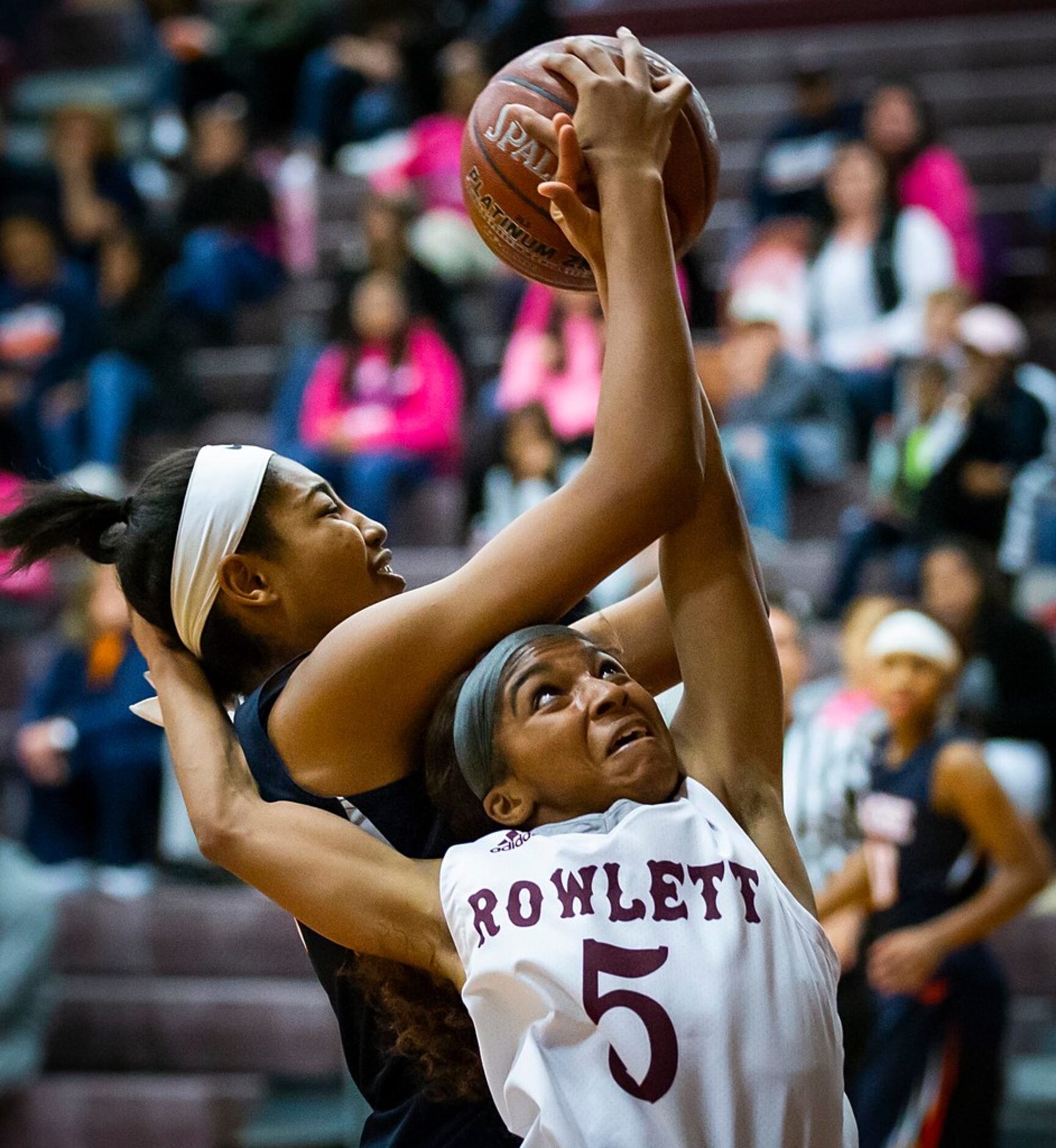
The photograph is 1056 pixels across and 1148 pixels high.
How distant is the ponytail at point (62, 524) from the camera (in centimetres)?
224

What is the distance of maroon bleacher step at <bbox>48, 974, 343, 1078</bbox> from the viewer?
19.7ft

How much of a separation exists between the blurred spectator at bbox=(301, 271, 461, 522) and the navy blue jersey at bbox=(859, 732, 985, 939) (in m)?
3.11

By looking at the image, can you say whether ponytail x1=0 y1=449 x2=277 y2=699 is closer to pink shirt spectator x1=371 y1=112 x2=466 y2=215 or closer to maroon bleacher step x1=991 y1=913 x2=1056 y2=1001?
maroon bleacher step x1=991 y1=913 x2=1056 y2=1001

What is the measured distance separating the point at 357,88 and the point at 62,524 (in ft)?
25.0

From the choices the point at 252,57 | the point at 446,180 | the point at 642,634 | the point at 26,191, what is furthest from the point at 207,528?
the point at 252,57

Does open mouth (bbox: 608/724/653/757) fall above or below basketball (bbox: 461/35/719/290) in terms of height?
below

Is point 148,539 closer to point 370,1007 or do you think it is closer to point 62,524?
point 62,524

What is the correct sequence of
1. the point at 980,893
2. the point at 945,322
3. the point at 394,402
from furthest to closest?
the point at 394,402
the point at 945,322
the point at 980,893

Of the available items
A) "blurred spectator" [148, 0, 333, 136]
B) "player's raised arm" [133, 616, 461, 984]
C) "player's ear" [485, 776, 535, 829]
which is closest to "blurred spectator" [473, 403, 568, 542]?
"blurred spectator" [148, 0, 333, 136]

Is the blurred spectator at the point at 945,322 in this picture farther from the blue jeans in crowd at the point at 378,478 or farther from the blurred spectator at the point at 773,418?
the blue jeans in crowd at the point at 378,478

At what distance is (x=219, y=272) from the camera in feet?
29.1

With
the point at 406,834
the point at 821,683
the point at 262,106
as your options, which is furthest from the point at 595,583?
the point at 262,106

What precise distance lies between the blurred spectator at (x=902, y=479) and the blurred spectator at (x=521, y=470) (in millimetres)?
1097

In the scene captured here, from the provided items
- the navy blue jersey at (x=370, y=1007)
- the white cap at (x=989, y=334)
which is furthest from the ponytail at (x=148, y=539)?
the white cap at (x=989, y=334)
